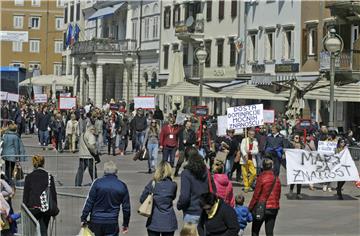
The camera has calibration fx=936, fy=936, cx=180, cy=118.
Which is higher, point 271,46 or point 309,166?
point 271,46

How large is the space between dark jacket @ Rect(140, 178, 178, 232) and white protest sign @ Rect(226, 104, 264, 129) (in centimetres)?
1242

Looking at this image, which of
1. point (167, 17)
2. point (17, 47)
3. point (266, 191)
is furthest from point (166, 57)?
point (266, 191)

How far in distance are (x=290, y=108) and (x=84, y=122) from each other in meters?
8.13

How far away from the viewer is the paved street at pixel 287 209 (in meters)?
16.4

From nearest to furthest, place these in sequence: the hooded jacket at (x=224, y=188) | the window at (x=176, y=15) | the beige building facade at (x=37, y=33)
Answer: the hooded jacket at (x=224, y=188) < the window at (x=176, y=15) < the beige building facade at (x=37, y=33)

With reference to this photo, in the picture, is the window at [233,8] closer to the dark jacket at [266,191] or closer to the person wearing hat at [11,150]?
the person wearing hat at [11,150]

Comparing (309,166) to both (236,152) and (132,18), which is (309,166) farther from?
(132,18)

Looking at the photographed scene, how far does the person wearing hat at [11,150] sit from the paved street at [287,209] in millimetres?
421

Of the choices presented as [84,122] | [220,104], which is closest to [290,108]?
[84,122]

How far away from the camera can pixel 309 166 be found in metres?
21.4

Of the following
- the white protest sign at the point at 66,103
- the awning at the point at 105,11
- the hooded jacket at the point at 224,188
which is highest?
the awning at the point at 105,11

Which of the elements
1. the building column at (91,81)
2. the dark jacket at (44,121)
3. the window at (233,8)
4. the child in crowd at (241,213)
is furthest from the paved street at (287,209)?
the building column at (91,81)

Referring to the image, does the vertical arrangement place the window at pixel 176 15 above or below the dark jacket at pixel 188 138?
above

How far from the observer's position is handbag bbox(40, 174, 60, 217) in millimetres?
13156
